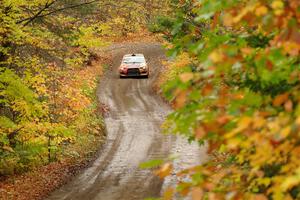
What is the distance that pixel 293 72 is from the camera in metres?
3.36

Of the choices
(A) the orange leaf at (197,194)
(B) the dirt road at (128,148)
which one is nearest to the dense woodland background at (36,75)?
(B) the dirt road at (128,148)

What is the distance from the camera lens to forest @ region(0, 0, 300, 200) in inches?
120

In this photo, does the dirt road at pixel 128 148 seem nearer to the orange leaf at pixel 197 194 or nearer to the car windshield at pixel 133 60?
the car windshield at pixel 133 60

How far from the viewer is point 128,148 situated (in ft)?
63.0

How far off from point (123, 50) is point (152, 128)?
23.0 m


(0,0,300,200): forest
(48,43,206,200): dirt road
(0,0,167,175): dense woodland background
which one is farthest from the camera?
(48,43,206,200): dirt road

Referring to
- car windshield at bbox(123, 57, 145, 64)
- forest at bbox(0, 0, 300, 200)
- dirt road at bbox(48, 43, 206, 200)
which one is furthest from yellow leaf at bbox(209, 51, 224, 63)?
car windshield at bbox(123, 57, 145, 64)

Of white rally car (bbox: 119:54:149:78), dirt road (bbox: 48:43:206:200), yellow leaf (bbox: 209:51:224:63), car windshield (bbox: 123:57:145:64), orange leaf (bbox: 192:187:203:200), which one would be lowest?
dirt road (bbox: 48:43:206:200)

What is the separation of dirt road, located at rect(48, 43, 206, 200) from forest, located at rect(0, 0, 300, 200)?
3.72 feet

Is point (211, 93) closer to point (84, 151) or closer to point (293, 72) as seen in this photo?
point (293, 72)

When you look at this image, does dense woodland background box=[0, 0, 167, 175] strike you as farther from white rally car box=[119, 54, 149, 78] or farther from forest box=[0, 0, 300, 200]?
white rally car box=[119, 54, 149, 78]

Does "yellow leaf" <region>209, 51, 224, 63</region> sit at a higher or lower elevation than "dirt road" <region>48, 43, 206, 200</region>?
higher

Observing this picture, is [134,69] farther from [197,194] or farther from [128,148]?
[197,194]

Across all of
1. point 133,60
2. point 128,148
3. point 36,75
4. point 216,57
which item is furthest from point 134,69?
point 216,57
